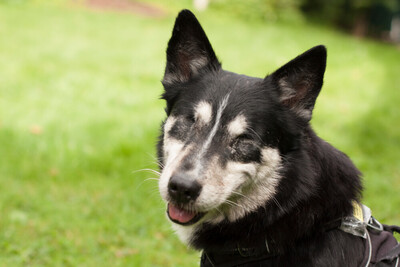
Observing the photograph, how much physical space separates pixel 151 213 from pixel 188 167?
92.7 inches

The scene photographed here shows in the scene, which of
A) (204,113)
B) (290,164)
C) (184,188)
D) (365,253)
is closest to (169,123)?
(204,113)

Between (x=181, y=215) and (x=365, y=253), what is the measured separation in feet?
3.78

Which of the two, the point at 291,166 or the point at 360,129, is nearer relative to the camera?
the point at 291,166

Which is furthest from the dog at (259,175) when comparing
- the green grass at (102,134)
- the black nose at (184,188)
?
the green grass at (102,134)

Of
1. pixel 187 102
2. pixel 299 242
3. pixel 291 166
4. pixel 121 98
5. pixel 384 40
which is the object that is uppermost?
pixel 187 102

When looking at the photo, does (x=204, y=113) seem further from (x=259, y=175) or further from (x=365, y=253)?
(x=365, y=253)

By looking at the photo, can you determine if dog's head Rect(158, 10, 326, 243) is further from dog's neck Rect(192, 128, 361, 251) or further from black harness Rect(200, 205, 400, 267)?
black harness Rect(200, 205, 400, 267)

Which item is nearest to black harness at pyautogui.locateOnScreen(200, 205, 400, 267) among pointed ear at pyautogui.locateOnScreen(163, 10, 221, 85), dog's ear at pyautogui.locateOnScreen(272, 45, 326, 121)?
dog's ear at pyautogui.locateOnScreen(272, 45, 326, 121)

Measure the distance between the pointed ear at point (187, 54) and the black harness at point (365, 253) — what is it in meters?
1.25

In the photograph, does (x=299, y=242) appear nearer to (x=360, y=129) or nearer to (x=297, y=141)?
(x=297, y=141)

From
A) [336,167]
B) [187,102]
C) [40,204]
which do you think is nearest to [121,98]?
[40,204]

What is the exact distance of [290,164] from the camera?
2656 millimetres

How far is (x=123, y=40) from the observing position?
39.6 ft

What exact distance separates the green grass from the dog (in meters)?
Answer: 0.70
